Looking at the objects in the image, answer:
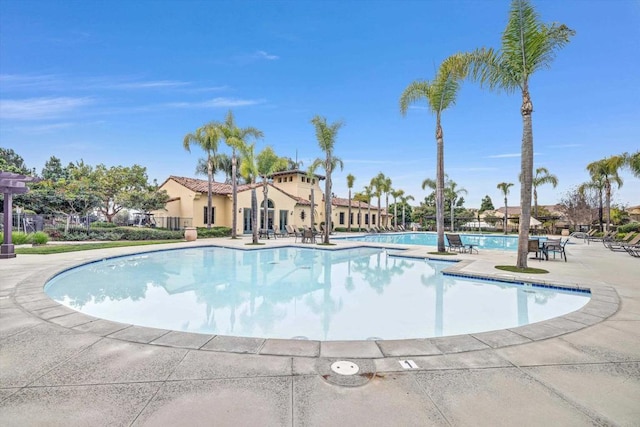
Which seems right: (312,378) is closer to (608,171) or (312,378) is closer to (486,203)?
(608,171)

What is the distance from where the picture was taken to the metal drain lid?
2.87 m

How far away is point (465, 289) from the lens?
25.7ft

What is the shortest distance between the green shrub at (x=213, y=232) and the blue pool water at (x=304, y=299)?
1086cm

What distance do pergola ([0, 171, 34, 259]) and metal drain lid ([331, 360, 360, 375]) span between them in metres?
13.1

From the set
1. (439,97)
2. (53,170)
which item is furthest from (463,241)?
(53,170)

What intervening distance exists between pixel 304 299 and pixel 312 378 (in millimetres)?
4387

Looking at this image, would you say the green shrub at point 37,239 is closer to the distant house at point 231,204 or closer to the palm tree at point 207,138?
the distant house at point 231,204

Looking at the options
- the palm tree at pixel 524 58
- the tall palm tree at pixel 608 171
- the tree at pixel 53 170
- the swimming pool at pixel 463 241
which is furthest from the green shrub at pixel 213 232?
the tall palm tree at pixel 608 171

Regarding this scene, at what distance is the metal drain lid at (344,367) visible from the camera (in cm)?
287

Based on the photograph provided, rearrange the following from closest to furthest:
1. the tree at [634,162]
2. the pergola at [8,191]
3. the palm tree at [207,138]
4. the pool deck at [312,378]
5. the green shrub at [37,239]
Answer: the pool deck at [312,378] → the pergola at [8,191] → the green shrub at [37,239] → the tree at [634,162] → the palm tree at [207,138]

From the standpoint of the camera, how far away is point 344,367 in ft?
9.72

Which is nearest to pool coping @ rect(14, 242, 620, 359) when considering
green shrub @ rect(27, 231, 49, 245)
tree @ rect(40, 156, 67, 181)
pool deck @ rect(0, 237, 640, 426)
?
pool deck @ rect(0, 237, 640, 426)

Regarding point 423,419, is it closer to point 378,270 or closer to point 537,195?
point 378,270

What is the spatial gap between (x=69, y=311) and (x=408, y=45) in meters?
22.1
